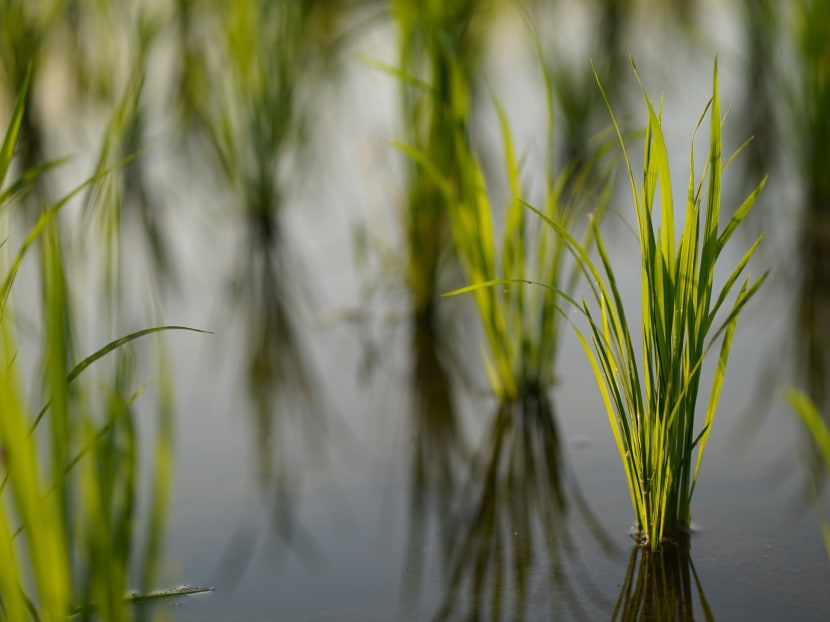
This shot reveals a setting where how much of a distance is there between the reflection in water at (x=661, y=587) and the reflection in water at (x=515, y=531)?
0.04m

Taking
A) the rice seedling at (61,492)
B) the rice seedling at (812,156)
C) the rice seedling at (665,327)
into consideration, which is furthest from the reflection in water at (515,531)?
the rice seedling at (812,156)

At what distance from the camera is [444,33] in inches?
68.8

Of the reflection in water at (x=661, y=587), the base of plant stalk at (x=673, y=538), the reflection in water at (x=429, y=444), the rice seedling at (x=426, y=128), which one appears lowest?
the reflection in water at (x=661, y=587)

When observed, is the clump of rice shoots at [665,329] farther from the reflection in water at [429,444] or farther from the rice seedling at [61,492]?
the rice seedling at [61,492]

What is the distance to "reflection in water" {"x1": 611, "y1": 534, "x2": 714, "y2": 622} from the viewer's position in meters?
1.05

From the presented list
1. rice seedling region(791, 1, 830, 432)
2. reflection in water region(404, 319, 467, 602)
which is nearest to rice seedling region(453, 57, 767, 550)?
reflection in water region(404, 319, 467, 602)

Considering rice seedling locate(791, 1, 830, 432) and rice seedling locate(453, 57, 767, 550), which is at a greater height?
rice seedling locate(791, 1, 830, 432)

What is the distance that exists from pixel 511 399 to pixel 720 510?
460 millimetres

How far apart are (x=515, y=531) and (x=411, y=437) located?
14.1 inches

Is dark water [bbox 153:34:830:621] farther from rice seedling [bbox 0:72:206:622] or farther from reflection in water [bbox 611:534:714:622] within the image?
rice seedling [bbox 0:72:206:622]

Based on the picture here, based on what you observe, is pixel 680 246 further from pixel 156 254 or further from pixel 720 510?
pixel 156 254

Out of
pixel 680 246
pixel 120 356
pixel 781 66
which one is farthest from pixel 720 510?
pixel 781 66

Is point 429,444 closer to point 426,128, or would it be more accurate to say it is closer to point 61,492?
point 426,128

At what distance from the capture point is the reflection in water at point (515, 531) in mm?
1105
